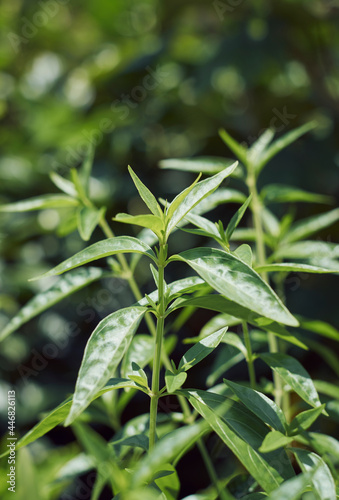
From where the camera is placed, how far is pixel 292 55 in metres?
1.61

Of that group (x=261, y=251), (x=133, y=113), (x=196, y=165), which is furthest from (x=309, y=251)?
(x=133, y=113)

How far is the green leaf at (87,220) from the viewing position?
51 cm

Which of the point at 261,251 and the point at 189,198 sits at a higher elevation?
the point at 189,198

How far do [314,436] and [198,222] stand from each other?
23 cm

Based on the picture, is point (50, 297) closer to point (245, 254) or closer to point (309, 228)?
point (245, 254)

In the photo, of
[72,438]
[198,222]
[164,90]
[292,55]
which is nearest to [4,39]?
[164,90]

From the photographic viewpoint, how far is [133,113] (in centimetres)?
168

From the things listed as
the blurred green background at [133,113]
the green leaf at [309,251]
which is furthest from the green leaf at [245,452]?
the blurred green background at [133,113]

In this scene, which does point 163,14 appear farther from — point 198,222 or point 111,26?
point 198,222

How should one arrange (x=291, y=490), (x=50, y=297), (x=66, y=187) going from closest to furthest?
1. (x=291, y=490)
2. (x=50, y=297)
3. (x=66, y=187)

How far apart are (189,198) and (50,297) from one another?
227 millimetres

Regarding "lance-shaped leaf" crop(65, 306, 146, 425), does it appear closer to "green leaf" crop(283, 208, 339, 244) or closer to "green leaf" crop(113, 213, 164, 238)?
"green leaf" crop(113, 213, 164, 238)

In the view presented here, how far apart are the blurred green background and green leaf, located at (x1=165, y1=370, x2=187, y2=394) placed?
0.89 meters

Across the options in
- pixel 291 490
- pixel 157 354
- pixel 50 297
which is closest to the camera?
pixel 291 490
